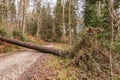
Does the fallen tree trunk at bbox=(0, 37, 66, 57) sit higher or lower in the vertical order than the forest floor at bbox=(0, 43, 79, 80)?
higher

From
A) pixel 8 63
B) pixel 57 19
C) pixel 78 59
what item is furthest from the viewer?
pixel 57 19

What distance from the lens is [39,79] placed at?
8.18m

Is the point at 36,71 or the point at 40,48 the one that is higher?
the point at 40,48

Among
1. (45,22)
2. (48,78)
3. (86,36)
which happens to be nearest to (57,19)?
(45,22)

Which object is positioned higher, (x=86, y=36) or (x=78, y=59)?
(x=86, y=36)

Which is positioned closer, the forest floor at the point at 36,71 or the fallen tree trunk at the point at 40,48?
the forest floor at the point at 36,71

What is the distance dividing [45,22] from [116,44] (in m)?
28.8

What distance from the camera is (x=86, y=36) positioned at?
12.0 m

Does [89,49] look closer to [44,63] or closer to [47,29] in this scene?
[44,63]

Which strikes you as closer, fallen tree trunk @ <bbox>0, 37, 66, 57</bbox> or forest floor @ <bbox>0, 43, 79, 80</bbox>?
forest floor @ <bbox>0, 43, 79, 80</bbox>

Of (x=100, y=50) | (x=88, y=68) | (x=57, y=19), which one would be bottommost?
(x=88, y=68)

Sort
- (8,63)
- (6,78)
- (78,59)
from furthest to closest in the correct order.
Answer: (78,59) → (8,63) → (6,78)

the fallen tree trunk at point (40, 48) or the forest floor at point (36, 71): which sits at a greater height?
the fallen tree trunk at point (40, 48)

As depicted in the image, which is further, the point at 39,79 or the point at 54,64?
the point at 54,64
